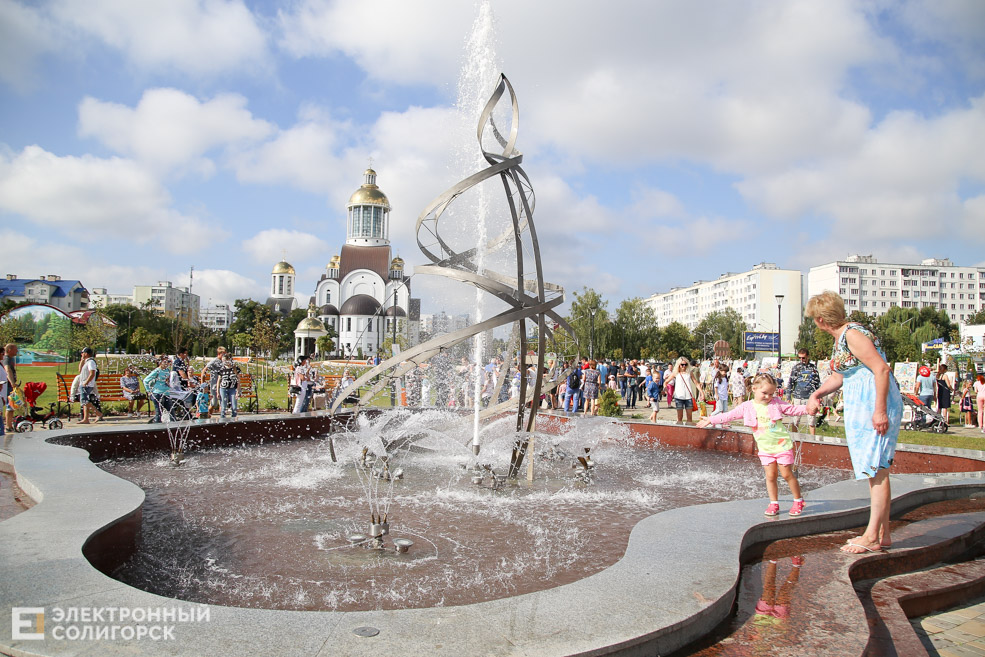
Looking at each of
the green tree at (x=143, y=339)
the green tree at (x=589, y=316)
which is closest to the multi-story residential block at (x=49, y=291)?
the green tree at (x=143, y=339)

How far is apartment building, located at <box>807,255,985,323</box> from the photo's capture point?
11494 centimetres

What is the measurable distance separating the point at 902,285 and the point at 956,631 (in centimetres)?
13531

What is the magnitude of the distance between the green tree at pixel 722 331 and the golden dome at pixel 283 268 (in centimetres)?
7582

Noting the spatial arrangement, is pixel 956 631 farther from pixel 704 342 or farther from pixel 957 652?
pixel 704 342

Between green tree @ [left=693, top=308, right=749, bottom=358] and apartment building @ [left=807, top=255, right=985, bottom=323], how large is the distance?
30.5m

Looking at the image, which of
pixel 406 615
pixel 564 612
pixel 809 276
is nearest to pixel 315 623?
pixel 406 615

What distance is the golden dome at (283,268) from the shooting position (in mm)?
123625

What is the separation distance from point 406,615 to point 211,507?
3.96 metres

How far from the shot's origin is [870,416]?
397 centimetres

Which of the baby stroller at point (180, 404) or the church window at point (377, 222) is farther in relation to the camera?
the church window at point (377, 222)

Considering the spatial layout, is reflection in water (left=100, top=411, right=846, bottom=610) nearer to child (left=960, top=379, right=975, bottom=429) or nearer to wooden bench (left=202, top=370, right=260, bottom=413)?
wooden bench (left=202, top=370, right=260, bottom=413)

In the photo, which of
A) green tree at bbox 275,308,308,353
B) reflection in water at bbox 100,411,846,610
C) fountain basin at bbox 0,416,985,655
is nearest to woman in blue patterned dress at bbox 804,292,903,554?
fountain basin at bbox 0,416,985,655

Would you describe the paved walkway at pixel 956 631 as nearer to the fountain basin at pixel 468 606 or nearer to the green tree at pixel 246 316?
the fountain basin at pixel 468 606

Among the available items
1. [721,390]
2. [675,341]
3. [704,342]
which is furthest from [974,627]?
[704,342]
